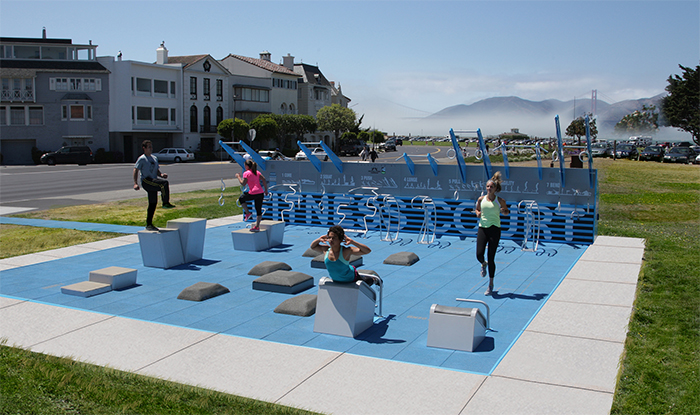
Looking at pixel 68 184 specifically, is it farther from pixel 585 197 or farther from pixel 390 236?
pixel 585 197

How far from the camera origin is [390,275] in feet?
35.5

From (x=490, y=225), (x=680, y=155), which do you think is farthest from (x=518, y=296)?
(x=680, y=155)

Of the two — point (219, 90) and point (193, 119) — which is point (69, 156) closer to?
point (193, 119)

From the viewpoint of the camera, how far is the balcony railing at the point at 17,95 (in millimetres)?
56594

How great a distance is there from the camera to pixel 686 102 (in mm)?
75750

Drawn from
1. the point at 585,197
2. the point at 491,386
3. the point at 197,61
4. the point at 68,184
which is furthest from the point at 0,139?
the point at 491,386

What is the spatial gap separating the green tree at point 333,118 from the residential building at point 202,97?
1782 cm

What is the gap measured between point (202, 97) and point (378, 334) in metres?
65.4

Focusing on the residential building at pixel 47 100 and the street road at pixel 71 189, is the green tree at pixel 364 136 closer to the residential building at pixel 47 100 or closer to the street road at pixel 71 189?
the residential building at pixel 47 100

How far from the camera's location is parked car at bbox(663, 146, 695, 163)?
169ft

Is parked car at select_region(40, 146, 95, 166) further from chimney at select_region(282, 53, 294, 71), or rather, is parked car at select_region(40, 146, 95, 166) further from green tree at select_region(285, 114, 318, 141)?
chimney at select_region(282, 53, 294, 71)

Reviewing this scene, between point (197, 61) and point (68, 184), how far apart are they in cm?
3947

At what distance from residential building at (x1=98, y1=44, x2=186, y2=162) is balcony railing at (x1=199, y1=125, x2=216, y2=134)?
2154 millimetres

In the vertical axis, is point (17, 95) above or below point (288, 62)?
below
